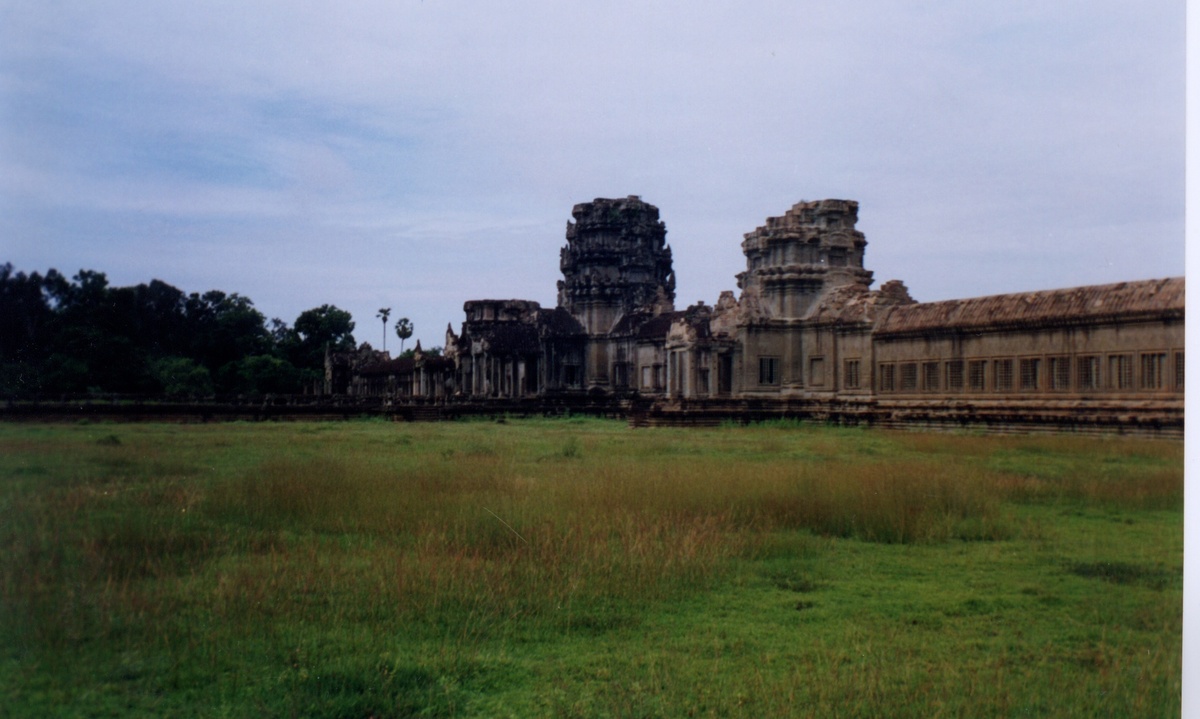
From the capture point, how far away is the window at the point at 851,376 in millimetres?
30409

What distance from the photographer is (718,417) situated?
25688 mm

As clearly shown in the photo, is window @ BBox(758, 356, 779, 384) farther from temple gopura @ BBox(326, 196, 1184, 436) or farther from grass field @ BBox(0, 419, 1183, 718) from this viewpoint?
grass field @ BBox(0, 419, 1183, 718)

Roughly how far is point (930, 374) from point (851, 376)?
19.4ft

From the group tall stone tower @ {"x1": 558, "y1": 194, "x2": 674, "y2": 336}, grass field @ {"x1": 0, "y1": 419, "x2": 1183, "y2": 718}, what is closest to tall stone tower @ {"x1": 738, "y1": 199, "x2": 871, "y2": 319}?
tall stone tower @ {"x1": 558, "y1": 194, "x2": 674, "y2": 336}

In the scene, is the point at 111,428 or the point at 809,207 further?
the point at 809,207

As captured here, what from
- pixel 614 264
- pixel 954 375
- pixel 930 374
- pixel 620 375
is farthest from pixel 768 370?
pixel 614 264

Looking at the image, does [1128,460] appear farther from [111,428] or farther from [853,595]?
[111,428]

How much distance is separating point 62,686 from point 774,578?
18.2 feet

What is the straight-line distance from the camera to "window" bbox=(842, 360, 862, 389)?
3041cm

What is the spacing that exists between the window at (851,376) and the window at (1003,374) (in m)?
8.43

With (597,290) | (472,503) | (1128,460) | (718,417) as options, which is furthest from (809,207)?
(472,503)

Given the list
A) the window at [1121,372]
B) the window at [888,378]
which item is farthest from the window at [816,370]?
the window at [1121,372]

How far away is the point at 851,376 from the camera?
30.8 meters

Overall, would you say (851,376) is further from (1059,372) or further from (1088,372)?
(1088,372)
